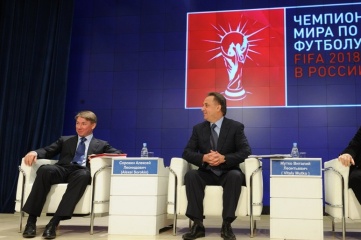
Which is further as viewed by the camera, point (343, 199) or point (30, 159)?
point (30, 159)

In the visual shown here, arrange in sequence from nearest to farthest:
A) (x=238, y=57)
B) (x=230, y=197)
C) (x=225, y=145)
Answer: (x=230, y=197)
(x=225, y=145)
(x=238, y=57)

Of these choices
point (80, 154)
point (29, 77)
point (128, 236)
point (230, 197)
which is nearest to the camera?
point (230, 197)

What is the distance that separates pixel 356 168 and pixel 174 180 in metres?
1.60

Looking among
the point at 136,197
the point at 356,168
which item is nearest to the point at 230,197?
the point at 136,197

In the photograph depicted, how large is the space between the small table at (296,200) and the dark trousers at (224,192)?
31cm

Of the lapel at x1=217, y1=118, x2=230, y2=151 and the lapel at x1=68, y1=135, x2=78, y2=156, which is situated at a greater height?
the lapel at x1=217, y1=118, x2=230, y2=151

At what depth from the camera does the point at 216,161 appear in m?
3.52

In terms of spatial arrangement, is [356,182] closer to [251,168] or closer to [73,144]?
[251,168]

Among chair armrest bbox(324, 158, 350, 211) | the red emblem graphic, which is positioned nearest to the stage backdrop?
the red emblem graphic

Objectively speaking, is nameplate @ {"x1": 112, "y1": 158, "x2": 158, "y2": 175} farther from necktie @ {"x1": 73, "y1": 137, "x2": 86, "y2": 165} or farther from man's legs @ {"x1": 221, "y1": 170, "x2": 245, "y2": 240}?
man's legs @ {"x1": 221, "y1": 170, "x2": 245, "y2": 240}

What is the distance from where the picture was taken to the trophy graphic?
237 inches

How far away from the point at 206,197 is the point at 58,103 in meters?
3.63

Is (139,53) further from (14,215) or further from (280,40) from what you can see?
(14,215)

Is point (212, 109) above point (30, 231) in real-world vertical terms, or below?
above
